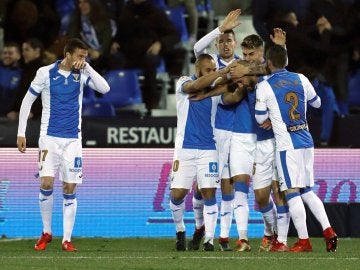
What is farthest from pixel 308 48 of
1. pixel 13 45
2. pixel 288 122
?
pixel 288 122

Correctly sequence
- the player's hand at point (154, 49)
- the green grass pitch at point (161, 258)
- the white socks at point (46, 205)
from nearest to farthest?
the green grass pitch at point (161, 258), the white socks at point (46, 205), the player's hand at point (154, 49)

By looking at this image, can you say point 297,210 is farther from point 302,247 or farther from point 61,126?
point 61,126

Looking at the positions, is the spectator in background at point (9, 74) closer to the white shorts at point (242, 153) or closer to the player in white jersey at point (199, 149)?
the player in white jersey at point (199, 149)

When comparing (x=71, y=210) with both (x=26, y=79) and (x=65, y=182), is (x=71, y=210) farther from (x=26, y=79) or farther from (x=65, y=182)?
(x=26, y=79)

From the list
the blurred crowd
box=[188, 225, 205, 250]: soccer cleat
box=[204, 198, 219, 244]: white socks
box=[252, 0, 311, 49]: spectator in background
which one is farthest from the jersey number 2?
box=[252, 0, 311, 49]: spectator in background

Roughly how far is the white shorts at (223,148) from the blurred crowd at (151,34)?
15.0ft

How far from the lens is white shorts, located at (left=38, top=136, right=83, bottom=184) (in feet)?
40.9

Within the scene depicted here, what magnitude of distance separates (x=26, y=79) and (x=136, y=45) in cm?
177

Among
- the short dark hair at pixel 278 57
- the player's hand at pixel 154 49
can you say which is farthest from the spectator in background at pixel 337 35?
the short dark hair at pixel 278 57

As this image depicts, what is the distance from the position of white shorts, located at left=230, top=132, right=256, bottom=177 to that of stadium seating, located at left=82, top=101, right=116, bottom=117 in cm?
467

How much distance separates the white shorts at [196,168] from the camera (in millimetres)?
12047

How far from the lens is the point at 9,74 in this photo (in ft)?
54.3

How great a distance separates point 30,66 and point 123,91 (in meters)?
1.33

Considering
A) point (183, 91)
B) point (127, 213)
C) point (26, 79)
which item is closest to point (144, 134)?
point (127, 213)
